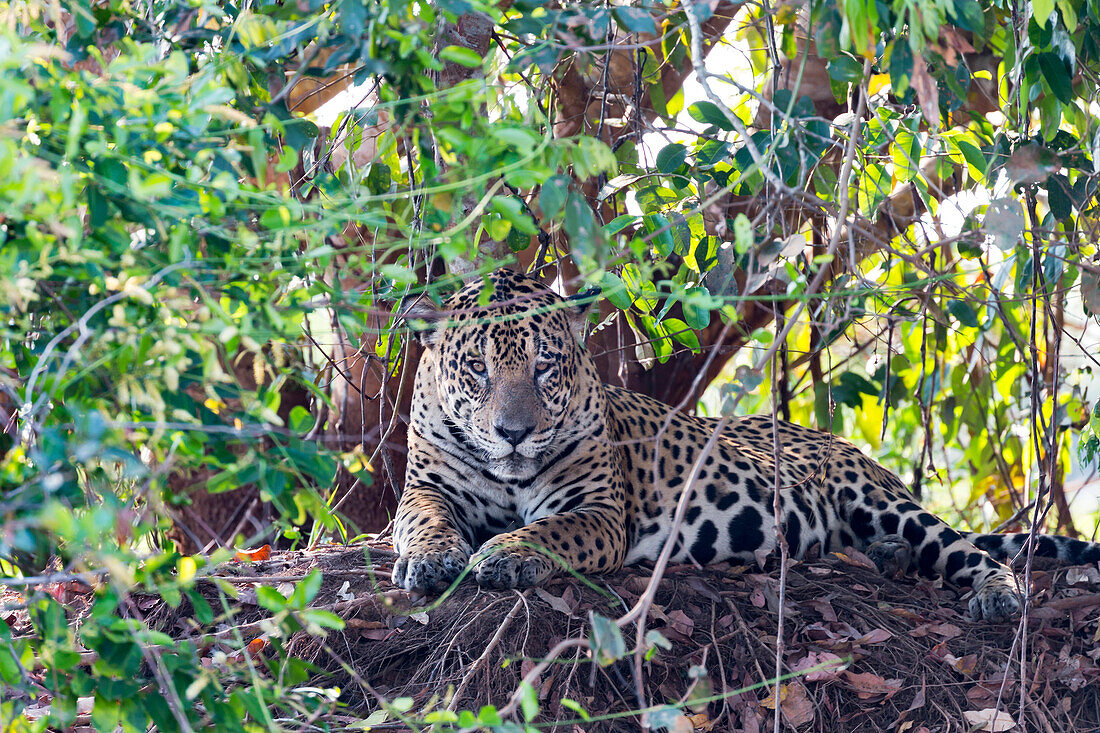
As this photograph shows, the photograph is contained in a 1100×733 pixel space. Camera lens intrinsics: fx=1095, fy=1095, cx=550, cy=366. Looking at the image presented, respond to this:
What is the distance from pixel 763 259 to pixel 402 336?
2.34 metres

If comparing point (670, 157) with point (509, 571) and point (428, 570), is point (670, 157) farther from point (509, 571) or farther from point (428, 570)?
point (428, 570)

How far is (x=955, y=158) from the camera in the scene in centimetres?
455

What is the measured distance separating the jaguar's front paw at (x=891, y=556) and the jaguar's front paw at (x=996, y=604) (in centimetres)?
56

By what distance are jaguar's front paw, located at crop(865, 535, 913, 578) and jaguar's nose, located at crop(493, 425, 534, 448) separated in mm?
1769

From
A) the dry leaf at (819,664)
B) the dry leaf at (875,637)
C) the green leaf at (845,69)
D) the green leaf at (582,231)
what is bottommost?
the dry leaf at (819,664)

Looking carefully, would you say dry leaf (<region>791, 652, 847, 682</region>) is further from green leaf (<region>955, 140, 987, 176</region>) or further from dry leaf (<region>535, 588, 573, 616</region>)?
green leaf (<region>955, 140, 987, 176</region>)

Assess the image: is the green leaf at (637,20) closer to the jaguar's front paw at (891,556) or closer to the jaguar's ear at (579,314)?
the jaguar's ear at (579,314)

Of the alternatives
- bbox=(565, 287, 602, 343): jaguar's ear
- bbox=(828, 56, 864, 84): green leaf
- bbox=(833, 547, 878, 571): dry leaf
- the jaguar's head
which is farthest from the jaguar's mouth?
bbox=(828, 56, 864, 84): green leaf

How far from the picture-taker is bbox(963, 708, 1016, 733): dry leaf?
3.73 metres

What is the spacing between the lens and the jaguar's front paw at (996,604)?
429 cm

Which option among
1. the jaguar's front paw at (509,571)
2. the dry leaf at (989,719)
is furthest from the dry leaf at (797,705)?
the jaguar's front paw at (509,571)

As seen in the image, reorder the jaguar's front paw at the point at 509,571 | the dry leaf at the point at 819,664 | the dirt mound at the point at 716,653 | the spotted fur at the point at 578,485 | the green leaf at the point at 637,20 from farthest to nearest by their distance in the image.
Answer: the spotted fur at the point at 578,485, the jaguar's front paw at the point at 509,571, the dry leaf at the point at 819,664, the dirt mound at the point at 716,653, the green leaf at the point at 637,20

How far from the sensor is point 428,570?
13.1 ft

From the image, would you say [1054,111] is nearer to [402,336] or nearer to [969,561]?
[969,561]
